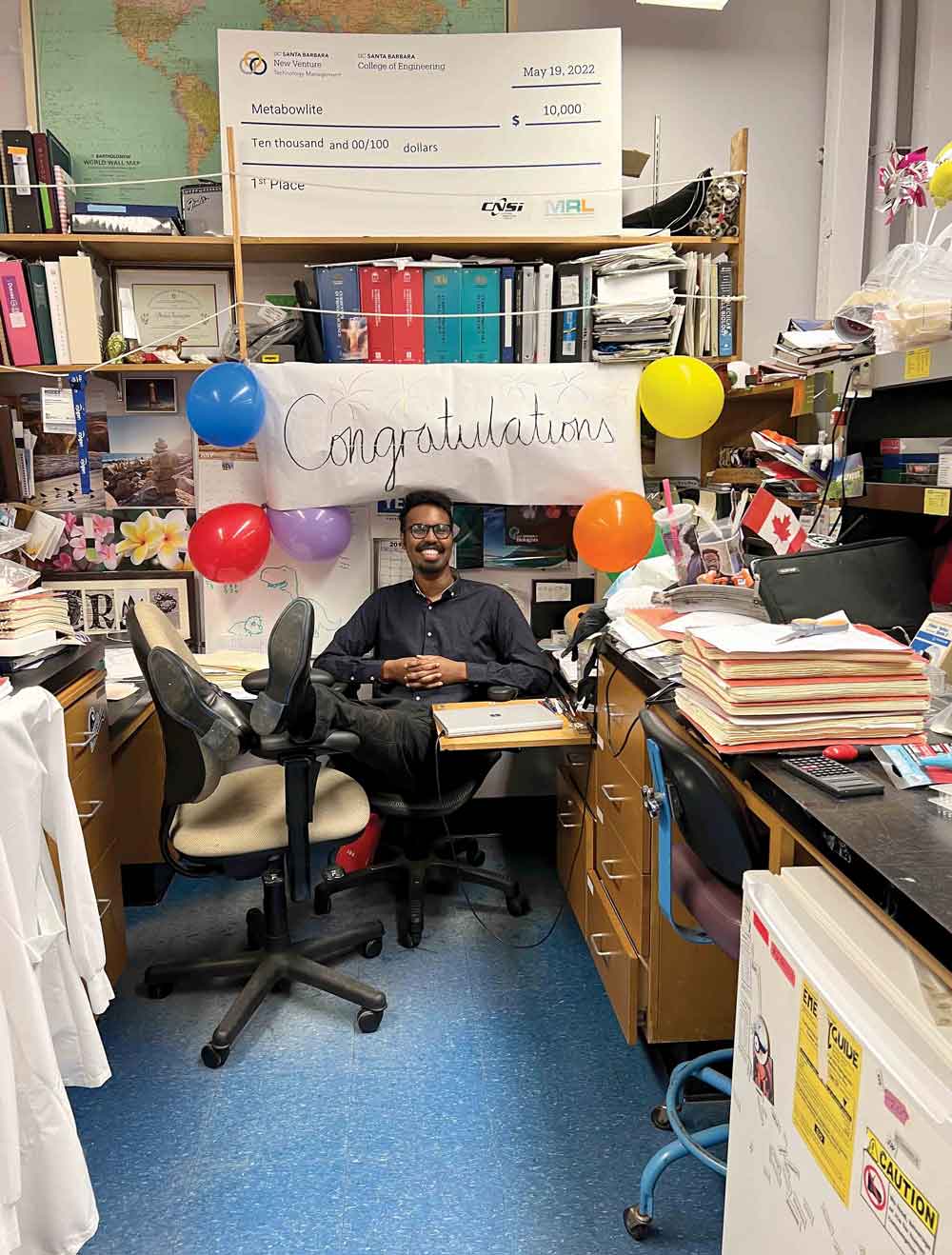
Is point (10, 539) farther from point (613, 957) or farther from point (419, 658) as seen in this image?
point (613, 957)

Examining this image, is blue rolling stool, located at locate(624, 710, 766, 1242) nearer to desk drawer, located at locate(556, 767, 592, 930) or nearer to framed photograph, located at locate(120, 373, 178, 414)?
desk drawer, located at locate(556, 767, 592, 930)

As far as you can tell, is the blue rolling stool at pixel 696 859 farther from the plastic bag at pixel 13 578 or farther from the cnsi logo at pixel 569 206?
the cnsi logo at pixel 569 206

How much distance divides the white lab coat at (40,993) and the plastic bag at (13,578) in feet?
2.05

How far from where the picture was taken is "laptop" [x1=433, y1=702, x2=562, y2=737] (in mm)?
2314

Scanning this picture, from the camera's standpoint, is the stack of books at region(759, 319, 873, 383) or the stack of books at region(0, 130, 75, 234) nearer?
the stack of books at region(759, 319, 873, 383)

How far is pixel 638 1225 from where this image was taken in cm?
160

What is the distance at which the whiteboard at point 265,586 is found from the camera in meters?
Answer: 3.04

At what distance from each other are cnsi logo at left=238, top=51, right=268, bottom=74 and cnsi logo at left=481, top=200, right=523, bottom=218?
0.71 metres

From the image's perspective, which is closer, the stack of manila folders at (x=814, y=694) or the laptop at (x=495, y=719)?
the stack of manila folders at (x=814, y=694)

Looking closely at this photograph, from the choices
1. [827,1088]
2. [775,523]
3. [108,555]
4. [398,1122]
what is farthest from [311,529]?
[827,1088]

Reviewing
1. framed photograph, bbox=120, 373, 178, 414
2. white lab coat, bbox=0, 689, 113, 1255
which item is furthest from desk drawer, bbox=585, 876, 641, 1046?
framed photograph, bbox=120, 373, 178, 414

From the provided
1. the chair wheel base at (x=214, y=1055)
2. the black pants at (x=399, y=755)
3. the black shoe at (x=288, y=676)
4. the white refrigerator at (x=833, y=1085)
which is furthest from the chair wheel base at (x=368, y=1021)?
Result: the white refrigerator at (x=833, y=1085)

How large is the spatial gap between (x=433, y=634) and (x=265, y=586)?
1.92ft

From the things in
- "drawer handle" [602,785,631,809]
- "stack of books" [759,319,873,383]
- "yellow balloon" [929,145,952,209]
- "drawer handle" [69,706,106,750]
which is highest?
"yellow balloon" [929,145,952,209]
